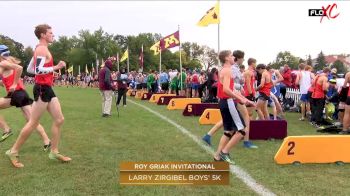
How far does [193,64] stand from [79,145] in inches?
4672

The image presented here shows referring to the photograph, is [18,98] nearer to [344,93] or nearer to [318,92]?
[344,93]

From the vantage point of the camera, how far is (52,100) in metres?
6.70

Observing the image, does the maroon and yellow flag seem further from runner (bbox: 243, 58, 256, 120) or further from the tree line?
the tree line

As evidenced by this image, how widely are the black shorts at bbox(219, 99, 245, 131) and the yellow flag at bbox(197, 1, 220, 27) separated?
1086 cm

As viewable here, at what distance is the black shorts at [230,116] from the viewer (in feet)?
22.7

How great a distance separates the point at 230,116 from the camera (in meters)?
7.00

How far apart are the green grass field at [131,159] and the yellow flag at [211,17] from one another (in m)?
7.21

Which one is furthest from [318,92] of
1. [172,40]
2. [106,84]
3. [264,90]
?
[172,40]

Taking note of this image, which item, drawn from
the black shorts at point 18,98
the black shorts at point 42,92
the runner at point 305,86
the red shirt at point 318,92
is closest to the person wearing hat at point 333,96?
the runner at point 305,86

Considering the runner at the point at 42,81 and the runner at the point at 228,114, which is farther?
the runner at the point at 228,114

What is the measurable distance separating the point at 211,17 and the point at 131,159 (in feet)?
37.3

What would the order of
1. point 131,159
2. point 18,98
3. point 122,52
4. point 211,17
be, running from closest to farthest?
point 131,159 → point 18,98 → point 211,17 → point 122,52

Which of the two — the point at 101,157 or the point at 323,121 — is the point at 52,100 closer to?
the point at 101,157

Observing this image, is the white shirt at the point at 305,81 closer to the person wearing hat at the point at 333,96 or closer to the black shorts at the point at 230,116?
the person wearing hat at the point at 333,96
